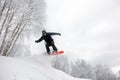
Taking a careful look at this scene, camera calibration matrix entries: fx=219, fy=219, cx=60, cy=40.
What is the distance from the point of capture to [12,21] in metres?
23.2

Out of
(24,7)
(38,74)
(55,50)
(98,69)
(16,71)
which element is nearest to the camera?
(16,71)

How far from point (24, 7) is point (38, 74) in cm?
1322

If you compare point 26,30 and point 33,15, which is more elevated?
point 33,15

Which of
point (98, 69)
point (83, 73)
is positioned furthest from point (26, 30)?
point (98, 69)

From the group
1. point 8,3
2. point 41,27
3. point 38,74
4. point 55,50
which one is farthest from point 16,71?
point 41,27

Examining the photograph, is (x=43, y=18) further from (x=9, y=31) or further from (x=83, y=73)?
(x=83, y=73)

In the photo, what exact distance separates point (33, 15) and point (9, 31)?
9.82 feet

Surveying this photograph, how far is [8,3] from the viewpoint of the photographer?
20.7m

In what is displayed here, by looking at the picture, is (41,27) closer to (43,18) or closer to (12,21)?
(43,18)

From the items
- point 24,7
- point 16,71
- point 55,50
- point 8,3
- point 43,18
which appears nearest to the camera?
point 16,71

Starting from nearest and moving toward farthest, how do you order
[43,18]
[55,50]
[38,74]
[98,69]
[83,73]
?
1. [38,74]
2. [55,50]
3. [43,18]
4. [83,73]
5. [98,69]

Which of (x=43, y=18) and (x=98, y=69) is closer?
(x=43, y=18)

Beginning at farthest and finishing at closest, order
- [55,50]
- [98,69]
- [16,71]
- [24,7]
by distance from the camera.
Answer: [98,69] < [24,7] < [55,50] < [16,71]

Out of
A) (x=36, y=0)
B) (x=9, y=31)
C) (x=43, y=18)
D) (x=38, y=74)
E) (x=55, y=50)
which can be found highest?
(x=36, y=0)
